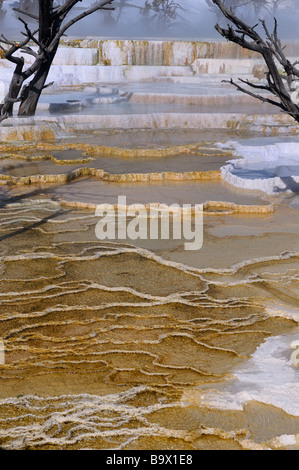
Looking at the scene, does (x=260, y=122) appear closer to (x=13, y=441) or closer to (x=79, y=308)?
(x=79, y=308)

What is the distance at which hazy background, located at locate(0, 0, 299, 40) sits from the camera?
43.4 m

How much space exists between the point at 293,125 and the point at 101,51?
439 inches

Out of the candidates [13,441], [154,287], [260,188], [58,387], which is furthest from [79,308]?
[260,188]

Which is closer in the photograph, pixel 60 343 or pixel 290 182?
pixel 60 343

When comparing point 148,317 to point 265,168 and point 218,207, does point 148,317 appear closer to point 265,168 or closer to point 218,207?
point 218,207

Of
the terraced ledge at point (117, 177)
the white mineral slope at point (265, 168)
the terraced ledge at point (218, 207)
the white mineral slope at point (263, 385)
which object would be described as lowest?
the white mineral slope at point (263, 385)

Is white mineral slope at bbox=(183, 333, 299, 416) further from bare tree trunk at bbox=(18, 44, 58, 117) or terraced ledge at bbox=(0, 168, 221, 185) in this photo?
bare tree trunk at bbox=(18, 44, 58, 117)

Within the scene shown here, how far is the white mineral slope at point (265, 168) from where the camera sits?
849 centimetres

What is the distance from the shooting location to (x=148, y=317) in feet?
14.8

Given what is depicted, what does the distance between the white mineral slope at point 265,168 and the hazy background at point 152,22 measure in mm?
31493

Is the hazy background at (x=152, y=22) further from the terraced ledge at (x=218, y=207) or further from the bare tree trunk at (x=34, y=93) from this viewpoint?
the terraced ledge at (x=218, y=207)

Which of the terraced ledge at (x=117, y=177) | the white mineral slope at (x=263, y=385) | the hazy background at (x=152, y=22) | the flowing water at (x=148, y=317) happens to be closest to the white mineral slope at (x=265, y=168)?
the flowing water at (x=148, y=317)

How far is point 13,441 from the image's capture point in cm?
300

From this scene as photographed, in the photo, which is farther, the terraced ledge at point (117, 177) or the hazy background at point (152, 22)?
the hazy background at point (152, 22)
